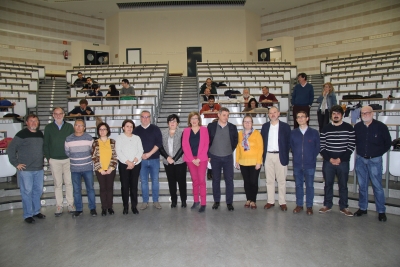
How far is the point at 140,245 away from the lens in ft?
10.2

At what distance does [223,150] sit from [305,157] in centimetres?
103

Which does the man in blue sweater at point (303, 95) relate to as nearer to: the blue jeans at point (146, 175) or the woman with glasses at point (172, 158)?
the woman with glasses at point (172, 158)

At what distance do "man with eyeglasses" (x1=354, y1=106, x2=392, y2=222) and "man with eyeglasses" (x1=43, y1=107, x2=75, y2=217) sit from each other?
355 cm

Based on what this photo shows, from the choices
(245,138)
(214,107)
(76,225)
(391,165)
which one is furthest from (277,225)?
(214,107)

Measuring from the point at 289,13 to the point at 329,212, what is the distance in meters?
14.0

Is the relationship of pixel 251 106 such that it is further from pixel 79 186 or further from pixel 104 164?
pixel 79 186

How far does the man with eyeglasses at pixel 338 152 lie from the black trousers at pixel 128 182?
2.34 metres

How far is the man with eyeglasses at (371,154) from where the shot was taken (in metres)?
3.78

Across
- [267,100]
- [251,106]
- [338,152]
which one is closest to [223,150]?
[338,152]

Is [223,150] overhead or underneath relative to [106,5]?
underneath

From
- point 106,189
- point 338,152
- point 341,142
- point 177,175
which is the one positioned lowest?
point 106,189

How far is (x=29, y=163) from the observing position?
4.03 meters

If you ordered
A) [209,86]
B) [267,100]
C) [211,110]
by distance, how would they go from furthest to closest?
[209,86]
[267,100]
[211,110]

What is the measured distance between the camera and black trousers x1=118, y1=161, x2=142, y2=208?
4266 mm
